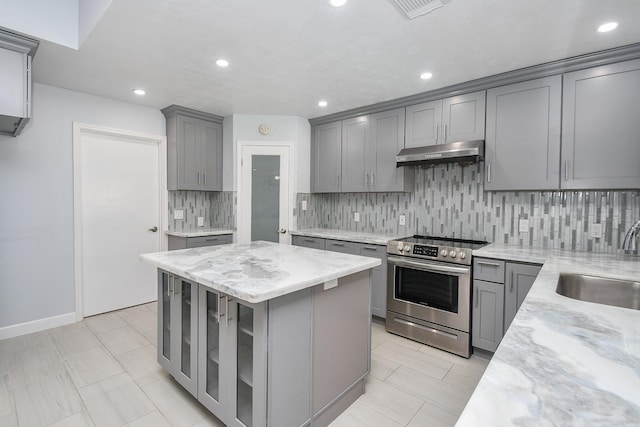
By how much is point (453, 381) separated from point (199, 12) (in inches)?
124

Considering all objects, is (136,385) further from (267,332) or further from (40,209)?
(40,209)

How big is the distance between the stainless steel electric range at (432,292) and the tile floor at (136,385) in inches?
5.6

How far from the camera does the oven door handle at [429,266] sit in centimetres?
264

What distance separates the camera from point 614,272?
72.1 inches

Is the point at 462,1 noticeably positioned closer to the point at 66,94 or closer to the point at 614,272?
the point at 614,272

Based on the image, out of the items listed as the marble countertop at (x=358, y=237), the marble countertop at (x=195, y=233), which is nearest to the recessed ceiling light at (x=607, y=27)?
the marble countertop at (x=358, y=237)

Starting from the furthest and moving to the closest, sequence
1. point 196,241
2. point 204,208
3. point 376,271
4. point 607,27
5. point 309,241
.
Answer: point 204,208 → point 309,241 → point 196,241 → point 376,271 → point 607,27

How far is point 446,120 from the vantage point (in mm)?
3137

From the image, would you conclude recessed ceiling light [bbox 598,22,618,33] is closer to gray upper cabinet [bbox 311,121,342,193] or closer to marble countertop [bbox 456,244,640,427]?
marble countertop [bbox 456,244,640,427]

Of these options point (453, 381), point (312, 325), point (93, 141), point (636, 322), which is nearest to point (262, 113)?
point (93, 141)

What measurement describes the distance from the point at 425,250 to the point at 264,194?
92.3 inches

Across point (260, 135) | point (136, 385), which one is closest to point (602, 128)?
point (260, 135)

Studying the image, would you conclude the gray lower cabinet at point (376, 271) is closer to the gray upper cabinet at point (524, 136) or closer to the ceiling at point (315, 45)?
the gray upper cabinet at point (524, 136)

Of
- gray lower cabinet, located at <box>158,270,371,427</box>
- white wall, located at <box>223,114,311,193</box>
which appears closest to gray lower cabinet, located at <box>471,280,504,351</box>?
gray lower cabinet, located at <box>158,270,371,427</box>
